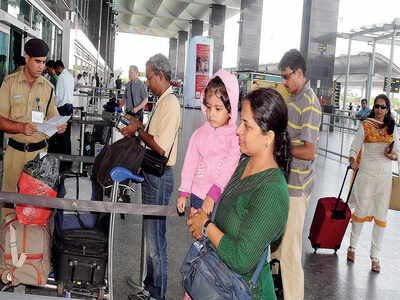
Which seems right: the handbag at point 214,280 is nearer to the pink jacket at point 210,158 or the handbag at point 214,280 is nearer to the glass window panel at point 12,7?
the pink jacket at point 210,158

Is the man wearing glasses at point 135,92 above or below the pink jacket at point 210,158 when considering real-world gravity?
above

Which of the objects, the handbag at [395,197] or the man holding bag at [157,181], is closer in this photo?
the man holding bag at [157,181]

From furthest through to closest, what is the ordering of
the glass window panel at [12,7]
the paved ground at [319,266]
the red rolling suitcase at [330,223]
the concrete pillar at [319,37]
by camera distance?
the concrete pillar at [319,37]
the glass window panel at [12,7]
the red rolling suitcase at [330,223]
the paved ground at [319,266]

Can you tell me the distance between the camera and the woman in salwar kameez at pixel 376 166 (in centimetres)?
470

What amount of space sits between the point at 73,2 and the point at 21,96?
13888 millimetres

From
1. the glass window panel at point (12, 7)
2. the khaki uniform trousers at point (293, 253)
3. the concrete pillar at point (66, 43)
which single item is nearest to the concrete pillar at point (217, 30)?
the concrete pillar at point (66, 43)

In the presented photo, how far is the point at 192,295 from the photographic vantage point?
1.66 m

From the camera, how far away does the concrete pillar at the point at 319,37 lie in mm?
19281

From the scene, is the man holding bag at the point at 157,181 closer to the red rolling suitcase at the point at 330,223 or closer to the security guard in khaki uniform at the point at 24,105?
the security guard in khaki uniform at the point at 24,105

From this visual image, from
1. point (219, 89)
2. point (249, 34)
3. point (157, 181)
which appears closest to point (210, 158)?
point (219, 89)

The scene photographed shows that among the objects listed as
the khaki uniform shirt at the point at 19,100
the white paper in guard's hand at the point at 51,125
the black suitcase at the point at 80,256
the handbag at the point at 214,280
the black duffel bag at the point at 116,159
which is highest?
the khaki uniform shirt at the point at 19,100

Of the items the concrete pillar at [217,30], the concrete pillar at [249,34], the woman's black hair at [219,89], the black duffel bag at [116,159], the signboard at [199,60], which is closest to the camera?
the woman's black hair at [219,89]

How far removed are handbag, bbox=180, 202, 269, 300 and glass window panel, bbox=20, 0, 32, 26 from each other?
810 centimetres

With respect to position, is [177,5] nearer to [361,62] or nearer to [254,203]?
[361,62]
